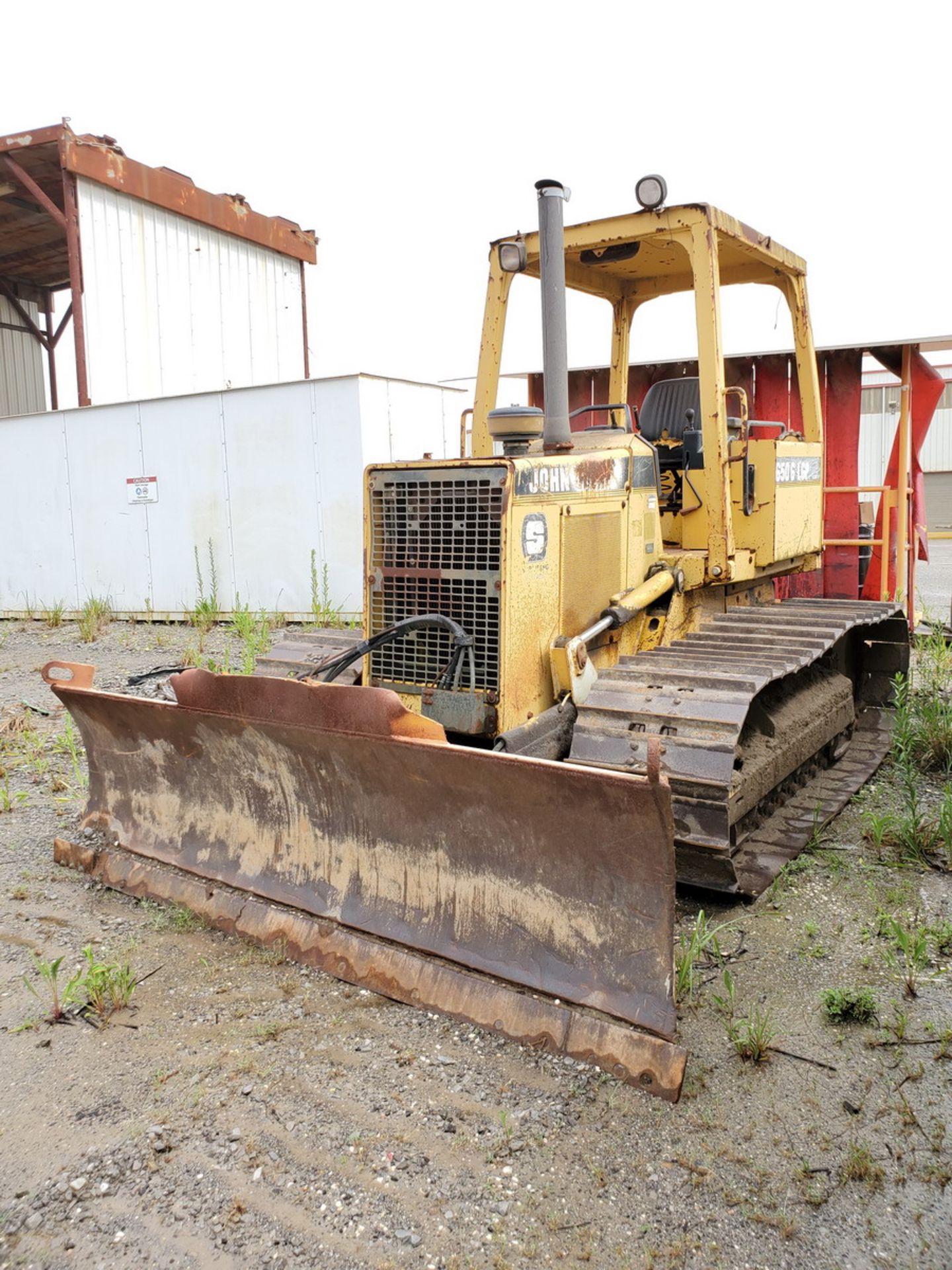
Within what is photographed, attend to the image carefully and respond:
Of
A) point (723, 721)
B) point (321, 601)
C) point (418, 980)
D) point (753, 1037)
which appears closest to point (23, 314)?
point (321, 601)

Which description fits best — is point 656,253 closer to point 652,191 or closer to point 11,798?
point 652,191

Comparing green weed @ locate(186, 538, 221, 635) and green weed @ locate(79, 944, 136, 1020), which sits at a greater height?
green weed @ locate(186, 538, 221, 635)

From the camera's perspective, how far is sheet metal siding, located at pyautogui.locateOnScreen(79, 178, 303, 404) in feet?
44.0

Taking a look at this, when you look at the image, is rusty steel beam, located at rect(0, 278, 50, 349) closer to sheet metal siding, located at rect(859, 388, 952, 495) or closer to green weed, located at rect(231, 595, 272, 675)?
green weed, located at rect(231, 595, 272, 675)

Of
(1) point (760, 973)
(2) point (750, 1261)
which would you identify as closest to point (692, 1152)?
(2) point (750, 1261)

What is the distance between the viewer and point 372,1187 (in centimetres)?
241

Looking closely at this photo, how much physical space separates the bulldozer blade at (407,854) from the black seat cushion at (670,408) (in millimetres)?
3012

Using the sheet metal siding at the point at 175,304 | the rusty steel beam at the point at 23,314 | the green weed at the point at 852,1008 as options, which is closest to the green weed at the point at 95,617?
the sheet metal siding at the point at 175,304

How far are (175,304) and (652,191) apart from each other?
1153 cm

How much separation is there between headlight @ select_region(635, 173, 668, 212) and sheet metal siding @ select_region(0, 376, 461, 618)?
6.04m

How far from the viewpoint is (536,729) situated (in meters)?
4.04

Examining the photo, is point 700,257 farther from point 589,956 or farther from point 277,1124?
point 277,1124

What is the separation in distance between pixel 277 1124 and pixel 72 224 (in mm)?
13118

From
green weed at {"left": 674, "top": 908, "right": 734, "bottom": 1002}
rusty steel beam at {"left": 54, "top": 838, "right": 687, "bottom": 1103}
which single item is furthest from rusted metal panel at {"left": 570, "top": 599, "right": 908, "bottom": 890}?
rusty steel beam at {"left": 54, "top": 838, "right": 687, "bottom": 1103}
